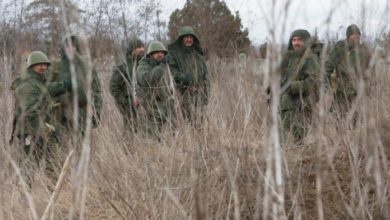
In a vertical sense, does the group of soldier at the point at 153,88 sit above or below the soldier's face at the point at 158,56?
below

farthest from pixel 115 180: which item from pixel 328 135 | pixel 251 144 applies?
pixel 328 135

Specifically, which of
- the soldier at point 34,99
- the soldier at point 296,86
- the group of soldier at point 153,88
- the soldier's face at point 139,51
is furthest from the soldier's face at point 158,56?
the soldier at point 296,86

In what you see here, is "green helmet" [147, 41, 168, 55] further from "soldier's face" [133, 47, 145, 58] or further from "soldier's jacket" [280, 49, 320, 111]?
"soldier's jacket" [280, 49, 320, 111]

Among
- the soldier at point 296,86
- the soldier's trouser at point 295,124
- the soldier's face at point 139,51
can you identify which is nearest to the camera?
the soldier's trouser at point 295,124

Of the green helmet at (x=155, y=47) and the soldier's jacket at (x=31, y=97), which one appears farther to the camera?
the green helmet at (x=155, y=47)

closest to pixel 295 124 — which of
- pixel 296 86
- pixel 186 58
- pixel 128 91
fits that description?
pixel 296 86

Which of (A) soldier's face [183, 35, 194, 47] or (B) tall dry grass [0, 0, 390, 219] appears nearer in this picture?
(B) tall dry grass [0, 0, 390, 219]

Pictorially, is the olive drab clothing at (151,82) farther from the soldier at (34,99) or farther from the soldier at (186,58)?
the soldier at (34,99)

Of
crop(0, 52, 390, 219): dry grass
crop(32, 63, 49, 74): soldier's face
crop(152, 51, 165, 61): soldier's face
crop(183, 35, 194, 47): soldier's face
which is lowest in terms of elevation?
crop(0, 52, 390, 219): dry grass

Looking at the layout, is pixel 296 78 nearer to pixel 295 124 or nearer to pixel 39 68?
pixel 295 124

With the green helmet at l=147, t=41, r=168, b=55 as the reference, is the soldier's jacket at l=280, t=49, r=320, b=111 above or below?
below

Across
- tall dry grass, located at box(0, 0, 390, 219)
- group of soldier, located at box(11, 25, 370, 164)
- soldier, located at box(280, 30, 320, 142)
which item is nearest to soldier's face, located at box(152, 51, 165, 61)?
group of soldier, located at box(11, 25, 370, 164)

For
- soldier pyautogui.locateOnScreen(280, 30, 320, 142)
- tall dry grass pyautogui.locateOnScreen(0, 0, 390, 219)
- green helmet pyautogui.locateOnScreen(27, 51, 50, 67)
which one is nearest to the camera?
tall dry grass pyautogui.locateOnScreen(0, 0, 390, 219)

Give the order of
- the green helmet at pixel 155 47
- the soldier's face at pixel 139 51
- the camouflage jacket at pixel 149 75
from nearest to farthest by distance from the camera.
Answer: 1. the camouflage jacket at pixel 149 75
2. the green helmet at pixel 155 47
3. the soldier's face at pixel 139 51
